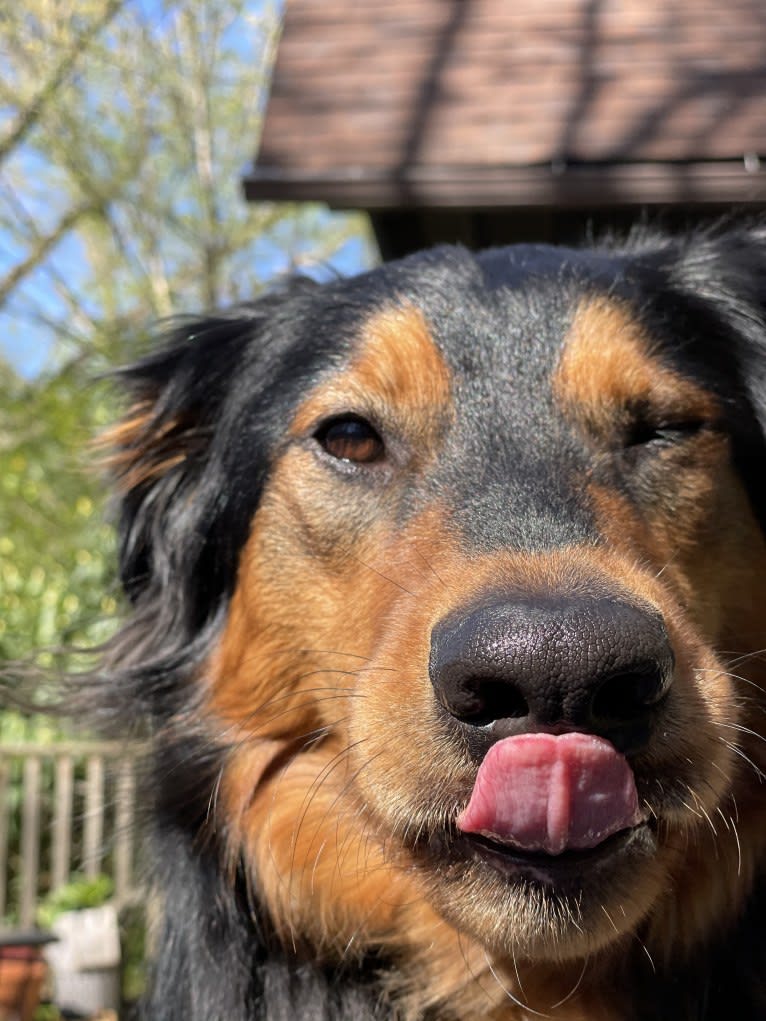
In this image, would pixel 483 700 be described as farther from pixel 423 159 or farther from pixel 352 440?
pixel 423 159

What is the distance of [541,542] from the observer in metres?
1.70

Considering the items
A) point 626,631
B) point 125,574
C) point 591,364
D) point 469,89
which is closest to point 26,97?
point 469,89

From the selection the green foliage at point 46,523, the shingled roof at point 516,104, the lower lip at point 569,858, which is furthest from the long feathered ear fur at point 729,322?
the shingled roof at point 516,104

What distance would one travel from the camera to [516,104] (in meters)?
5.43

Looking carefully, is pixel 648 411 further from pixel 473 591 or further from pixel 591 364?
pixel 473 591

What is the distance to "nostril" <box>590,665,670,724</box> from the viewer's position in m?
1.49

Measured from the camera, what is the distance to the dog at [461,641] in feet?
5.09

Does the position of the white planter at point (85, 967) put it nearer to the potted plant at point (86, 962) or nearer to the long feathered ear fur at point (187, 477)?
the potted plant at point (86, 962)

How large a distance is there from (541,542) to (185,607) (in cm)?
125

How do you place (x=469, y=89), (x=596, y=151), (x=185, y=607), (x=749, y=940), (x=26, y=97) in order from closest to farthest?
(x=749, y=940) → (x=185, y=607) → (x=596, y=151) → (x=469, y=89) → (x=26, y=97)

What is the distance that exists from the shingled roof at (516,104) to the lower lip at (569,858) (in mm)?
4010

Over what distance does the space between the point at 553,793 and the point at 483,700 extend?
175 mm

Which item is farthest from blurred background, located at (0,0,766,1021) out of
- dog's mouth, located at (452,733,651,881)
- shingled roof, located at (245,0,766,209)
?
dog's mouth, located at (452,733,651,881)

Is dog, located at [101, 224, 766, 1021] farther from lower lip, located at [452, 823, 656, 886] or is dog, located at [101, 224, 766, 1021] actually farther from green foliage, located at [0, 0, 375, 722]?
green foliage, located at [0, 0, 375, 722]
